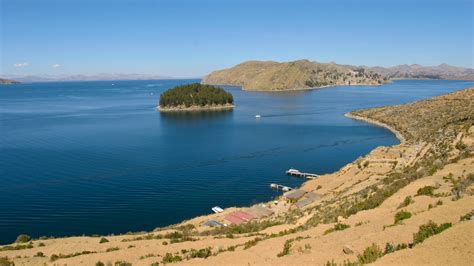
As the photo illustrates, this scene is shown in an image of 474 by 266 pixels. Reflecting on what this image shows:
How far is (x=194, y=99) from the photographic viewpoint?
158125 millimetres

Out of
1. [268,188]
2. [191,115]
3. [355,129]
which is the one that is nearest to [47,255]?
[268,188]

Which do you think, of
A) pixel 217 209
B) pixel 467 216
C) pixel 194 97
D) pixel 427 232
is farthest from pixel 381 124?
pixel 427 232

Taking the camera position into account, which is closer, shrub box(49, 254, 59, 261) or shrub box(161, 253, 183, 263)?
shrub box(161, 253, 183, 263)

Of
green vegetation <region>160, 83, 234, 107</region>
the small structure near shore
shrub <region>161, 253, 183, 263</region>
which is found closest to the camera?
shrub <region>161, 253, 183, 263</region>

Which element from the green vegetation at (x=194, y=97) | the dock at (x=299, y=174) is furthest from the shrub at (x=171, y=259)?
the green vegetation at (x=194, y=97)

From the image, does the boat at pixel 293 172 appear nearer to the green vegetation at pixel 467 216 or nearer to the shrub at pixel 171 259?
the shrub at pixel 171 259

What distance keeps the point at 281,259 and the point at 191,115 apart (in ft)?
414

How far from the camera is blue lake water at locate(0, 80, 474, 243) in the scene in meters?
43.4

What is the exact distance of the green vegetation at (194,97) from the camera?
Answer: 155875 mm

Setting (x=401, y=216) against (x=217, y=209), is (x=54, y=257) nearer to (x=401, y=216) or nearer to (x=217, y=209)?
(x=401, y=216)

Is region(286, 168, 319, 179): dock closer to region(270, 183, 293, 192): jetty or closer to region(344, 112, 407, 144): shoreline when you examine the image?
region(270, 183, 293, 192): jetty

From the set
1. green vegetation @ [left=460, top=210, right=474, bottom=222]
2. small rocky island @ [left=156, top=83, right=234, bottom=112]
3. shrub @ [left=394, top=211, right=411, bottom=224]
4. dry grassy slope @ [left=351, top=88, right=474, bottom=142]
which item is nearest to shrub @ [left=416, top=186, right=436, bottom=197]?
shrub @ [left=394, top=211, right=411, bottom=224]

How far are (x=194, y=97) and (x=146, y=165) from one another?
96907 mm

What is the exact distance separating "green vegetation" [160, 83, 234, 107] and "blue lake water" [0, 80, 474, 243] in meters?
36.9
